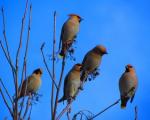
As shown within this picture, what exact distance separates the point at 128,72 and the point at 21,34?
3.59 metres

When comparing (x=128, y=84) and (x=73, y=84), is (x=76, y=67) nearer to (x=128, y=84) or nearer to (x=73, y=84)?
(x=73, y=84)

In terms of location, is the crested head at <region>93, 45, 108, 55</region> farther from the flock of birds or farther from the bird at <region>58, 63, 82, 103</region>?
the bird at <region>58, 63, 82, 103</region>

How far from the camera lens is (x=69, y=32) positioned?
5766 millimetres

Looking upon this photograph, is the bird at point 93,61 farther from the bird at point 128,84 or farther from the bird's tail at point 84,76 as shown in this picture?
the bird at point 128,84

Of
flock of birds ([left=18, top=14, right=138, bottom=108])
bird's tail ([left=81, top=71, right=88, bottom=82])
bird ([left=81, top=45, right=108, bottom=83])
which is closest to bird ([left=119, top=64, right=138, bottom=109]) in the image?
flock of birds ([left=18, top=14, right=138, bottom=108])

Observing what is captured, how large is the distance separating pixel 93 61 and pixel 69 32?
462 mm

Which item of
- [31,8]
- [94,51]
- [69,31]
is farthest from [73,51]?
[94,51]

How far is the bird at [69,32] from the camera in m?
5.16

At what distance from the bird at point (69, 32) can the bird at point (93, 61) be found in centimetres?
37

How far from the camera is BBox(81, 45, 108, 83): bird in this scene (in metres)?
5.71

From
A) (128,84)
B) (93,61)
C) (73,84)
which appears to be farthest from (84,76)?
(128,84)

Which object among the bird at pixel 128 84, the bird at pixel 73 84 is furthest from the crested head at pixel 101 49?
the bird at pixel 128 84

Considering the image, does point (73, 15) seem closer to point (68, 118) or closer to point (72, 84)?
point (72, 84)

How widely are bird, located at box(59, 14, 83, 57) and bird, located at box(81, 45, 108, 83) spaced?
368 mm
